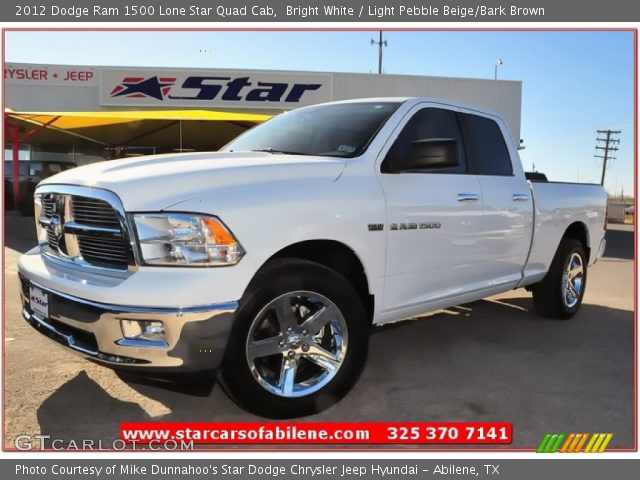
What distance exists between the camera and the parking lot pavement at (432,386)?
3.04m

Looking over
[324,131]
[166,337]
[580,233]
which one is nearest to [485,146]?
[324,131]

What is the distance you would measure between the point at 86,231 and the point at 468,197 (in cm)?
262

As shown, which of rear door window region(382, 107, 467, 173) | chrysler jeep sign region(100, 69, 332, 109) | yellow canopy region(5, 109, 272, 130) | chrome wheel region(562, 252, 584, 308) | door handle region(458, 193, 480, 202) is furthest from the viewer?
chrysler jeep sign region(100, 69, 332, 109)

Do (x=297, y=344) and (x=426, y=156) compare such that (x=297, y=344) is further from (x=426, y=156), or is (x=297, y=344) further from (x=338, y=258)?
(x=426, y=156)

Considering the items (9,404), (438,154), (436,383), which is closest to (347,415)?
(436,383)

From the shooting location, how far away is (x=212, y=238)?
253cm

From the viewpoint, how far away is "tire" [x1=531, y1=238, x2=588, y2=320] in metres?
5.35

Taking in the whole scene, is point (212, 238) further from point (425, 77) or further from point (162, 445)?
point (425, 77)

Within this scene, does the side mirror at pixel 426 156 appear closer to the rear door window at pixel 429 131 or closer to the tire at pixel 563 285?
the rear door window at pixel 429 131

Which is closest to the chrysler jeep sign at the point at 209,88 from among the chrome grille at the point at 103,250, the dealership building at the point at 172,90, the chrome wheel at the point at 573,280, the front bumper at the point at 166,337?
the dealership building at the point at 172,90

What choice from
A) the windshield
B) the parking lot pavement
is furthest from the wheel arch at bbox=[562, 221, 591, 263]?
the windshield

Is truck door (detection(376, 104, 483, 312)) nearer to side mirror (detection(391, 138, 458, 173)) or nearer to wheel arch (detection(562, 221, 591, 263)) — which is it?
side mirror (detection(391, 138, 458, 173))

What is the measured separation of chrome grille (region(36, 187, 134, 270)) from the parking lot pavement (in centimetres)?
71

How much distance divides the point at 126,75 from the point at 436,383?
18.6 metres
